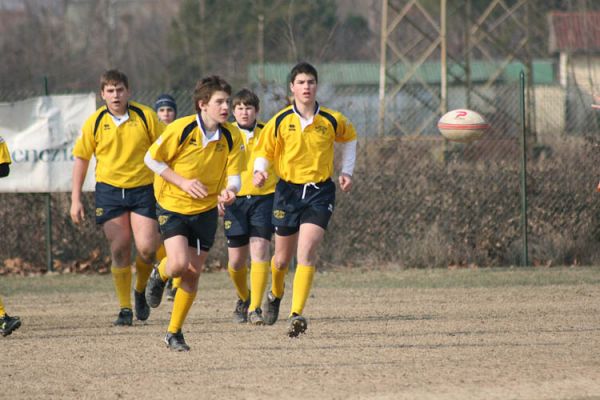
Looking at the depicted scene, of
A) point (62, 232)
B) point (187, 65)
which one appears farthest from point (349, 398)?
point (187, 65)

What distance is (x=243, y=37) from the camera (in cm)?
3688

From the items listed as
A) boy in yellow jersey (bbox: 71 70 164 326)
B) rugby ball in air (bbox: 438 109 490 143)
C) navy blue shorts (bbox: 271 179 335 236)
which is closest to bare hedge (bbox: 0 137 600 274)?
rugby ball in air (bbox: 438 109 490 143)

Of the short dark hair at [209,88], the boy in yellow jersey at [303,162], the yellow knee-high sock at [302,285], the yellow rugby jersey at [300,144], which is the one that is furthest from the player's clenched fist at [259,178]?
the short dark hair at [209,88]

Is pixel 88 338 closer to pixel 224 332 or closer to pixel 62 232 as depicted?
pixel 224 332

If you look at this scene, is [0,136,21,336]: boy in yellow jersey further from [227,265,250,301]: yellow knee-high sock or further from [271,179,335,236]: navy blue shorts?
[271,179,335,236]: navy blue shorts

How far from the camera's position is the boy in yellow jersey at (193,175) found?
7809 millimetres

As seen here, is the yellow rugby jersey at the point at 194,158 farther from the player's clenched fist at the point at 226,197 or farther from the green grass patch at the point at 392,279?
the green grass patch at the point at 392,279

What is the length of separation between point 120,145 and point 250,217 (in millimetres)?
1287

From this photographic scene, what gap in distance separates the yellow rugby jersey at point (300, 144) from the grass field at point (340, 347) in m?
1.30

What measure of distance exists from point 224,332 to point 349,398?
117 inches

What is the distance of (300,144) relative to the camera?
29.3 ft

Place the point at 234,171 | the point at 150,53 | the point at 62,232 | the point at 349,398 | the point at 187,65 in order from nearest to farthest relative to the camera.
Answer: the point at 349,398, the point at 234,171, the point at 62,232, the point at 187,65, the point at 150,53

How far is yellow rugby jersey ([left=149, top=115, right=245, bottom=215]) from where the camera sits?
25.8 feet

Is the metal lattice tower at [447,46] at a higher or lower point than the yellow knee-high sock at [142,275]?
higher
